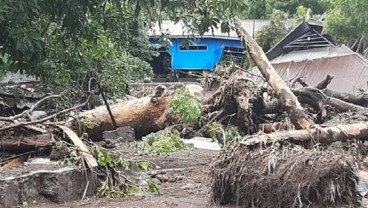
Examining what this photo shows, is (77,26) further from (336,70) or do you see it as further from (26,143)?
(336,70)

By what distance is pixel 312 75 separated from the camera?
1702 cm

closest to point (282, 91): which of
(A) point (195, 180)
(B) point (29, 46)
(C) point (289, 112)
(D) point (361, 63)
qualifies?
(C) point (289, 112)

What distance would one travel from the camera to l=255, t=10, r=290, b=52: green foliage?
27.4 m

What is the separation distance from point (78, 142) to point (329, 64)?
35.9ft

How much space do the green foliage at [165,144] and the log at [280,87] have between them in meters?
2.15

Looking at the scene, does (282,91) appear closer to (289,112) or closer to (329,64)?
(289,112)

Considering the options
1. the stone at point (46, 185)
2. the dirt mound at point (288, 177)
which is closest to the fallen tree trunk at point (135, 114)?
the stone at point (46, 185)

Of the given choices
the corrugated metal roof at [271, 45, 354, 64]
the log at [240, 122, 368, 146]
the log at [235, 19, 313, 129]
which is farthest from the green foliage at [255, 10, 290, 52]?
the log at [240, 122, 368, 146]

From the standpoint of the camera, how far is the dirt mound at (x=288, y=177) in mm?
6141

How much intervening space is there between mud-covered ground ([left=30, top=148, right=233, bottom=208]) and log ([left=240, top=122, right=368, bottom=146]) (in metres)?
0.88

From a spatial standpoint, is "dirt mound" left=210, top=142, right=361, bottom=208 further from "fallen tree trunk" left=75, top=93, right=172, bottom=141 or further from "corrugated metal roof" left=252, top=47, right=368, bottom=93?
"corrugated metal roof" left=252, top=47, right=368, bottom=93

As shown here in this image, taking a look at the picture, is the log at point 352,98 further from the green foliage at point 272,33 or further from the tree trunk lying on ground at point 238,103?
the green foliage at point 272,33

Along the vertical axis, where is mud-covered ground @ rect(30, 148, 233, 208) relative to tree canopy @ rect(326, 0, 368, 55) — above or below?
below

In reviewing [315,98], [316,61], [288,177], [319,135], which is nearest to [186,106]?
[315,98]
